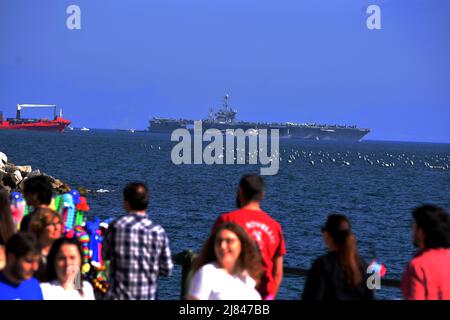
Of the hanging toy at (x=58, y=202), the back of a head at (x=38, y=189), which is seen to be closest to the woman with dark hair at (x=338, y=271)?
the back of a head at (x=38, y=189)

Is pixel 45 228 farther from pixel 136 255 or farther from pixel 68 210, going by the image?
pixel 68 210

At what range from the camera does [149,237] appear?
19.5 feet

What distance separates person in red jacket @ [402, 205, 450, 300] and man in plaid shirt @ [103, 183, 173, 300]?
1.65 m

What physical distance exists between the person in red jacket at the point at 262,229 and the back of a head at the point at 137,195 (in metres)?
0.60

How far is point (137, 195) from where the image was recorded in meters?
6.00

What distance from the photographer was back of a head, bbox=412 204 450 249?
18.2 feet

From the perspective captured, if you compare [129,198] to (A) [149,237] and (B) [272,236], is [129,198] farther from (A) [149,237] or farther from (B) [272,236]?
(B) [272,236]

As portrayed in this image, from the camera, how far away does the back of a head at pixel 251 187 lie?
626 cm

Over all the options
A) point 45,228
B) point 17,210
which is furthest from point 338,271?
point 17,210

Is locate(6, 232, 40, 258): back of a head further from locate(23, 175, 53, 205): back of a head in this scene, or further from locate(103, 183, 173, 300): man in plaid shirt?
locate(23, 175, 53, 205): back of a head

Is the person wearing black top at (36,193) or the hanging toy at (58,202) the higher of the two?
the person wearing black top at (36,193)

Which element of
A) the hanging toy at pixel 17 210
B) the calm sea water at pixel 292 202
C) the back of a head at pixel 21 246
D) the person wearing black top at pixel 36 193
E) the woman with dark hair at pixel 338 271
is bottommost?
the calm sea water at pixel 292 202

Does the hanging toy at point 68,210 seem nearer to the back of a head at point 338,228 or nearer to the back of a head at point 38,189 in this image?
the back of a head at point 38,189

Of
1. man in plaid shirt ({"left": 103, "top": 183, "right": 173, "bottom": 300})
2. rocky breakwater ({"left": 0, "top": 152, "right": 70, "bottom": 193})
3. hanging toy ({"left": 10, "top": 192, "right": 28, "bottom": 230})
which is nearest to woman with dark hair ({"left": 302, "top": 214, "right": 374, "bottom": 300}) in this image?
→ man in plaid shirt ({"left": 103, "top": 183, "right": 173, "bottom": 300})
